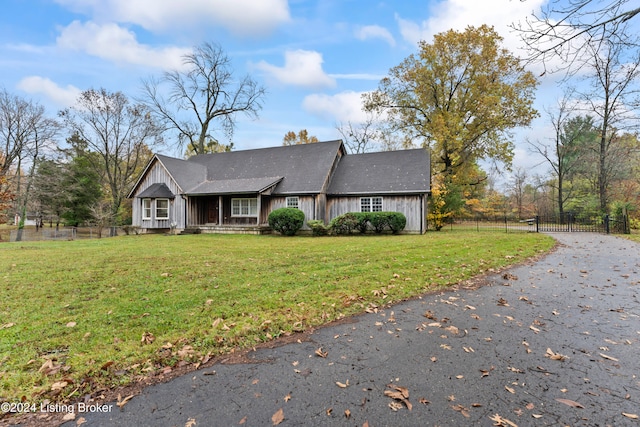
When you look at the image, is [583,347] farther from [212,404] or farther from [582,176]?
[582,176]

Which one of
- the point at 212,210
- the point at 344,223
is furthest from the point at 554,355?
the point at 212,210

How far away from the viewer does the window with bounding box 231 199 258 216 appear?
20131mm

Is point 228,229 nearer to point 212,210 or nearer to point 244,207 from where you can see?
point 244,207

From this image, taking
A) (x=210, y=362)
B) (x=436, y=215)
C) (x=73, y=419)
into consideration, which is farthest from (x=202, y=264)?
(x=436, y=215)

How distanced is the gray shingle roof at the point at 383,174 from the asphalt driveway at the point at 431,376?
44.9 ft

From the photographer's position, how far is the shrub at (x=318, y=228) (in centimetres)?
1734

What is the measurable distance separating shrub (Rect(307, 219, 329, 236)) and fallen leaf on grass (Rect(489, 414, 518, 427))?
49.4ft

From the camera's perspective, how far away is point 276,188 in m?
19.8

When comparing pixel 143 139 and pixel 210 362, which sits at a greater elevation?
pixel 143 139

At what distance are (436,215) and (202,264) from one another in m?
16.3

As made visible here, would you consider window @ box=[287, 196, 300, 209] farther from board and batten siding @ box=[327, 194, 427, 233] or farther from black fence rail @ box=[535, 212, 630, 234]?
black fence rail @ box=[535, 212, 630, 234]

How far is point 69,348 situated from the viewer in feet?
11.3

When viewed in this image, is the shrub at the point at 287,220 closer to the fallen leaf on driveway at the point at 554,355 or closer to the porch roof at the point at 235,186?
the porch roof at the point at 235,186

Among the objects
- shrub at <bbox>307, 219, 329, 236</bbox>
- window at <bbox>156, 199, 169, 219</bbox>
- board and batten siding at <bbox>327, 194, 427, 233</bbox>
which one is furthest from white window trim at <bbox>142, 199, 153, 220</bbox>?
board and batten siding at <bbox>327, 194, 427, 233</bbox>
